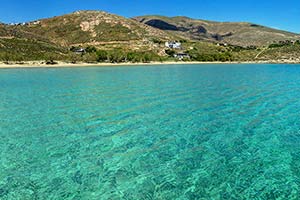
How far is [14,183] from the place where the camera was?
13445mm

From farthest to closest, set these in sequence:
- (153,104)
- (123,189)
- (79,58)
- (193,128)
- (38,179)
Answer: (79,58)
(153,104)
(193,128)
(38,179)
(123,189)

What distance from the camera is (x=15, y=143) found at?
754 inches

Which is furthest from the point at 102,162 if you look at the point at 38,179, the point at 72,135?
the point at 72,135

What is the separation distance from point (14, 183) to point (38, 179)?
99 centimetres

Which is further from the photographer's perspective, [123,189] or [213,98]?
[213,98]

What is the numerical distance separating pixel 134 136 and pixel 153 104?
1252 cm

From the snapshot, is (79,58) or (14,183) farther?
(79,58)

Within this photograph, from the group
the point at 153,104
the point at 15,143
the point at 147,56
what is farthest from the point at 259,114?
the point at 147,56

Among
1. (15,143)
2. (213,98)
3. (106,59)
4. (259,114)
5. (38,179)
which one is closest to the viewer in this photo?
(38,179)

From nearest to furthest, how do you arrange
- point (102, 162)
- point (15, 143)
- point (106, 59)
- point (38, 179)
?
point (38, 179), point (102, 162), point (15, 143), point (106, 59)

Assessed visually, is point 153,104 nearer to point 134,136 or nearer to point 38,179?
point 134,136

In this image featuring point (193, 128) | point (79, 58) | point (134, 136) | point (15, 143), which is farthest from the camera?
point (79, 58)

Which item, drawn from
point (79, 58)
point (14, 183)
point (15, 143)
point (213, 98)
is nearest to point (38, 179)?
point (14, 183)

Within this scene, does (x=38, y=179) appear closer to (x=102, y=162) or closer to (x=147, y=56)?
(x=102, y=162)
